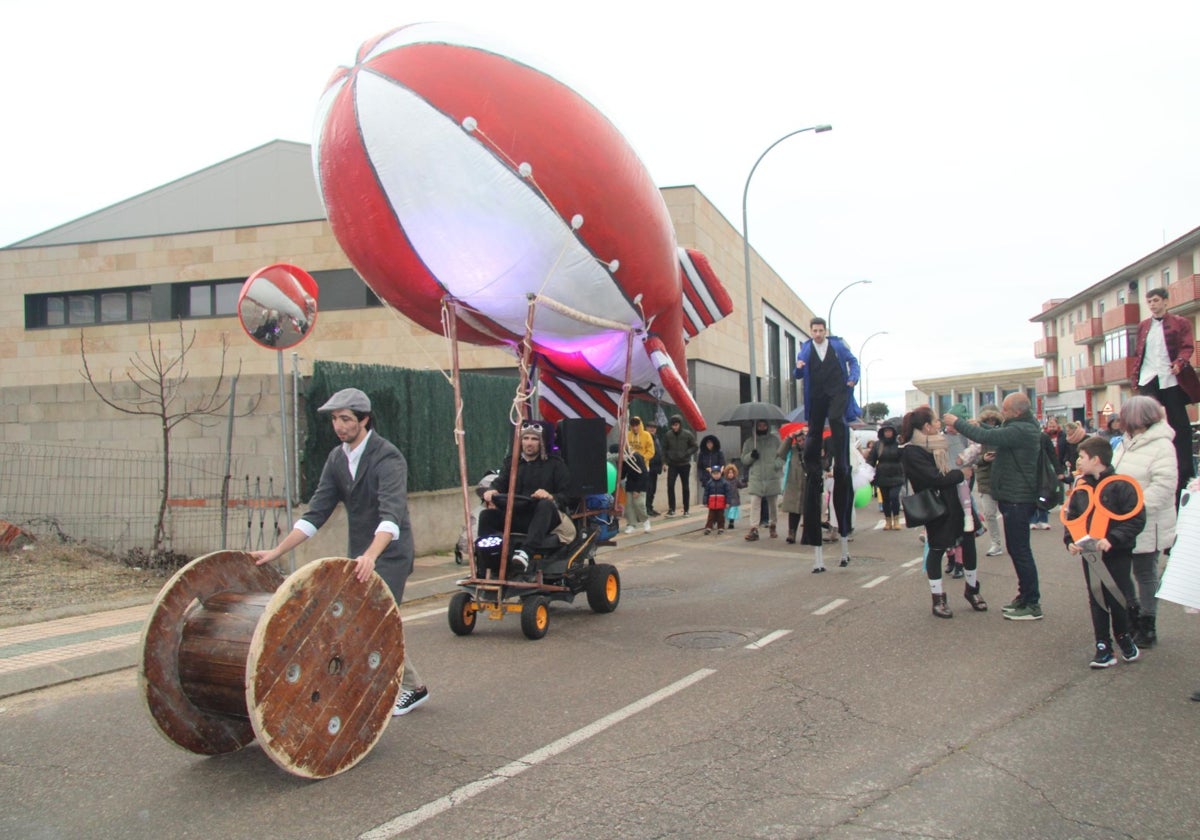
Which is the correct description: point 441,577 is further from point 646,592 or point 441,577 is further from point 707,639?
point 707,639

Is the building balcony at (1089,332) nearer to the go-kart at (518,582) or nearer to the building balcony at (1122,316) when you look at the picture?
the building balcony at (1122,316)

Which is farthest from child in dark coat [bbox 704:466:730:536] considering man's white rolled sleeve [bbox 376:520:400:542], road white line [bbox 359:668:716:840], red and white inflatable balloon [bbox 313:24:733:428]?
man's white rolled sleeve [bbox 376:520:400:542]

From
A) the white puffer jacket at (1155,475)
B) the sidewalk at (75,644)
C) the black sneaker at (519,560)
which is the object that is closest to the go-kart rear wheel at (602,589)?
the black sneaker at (519,560)

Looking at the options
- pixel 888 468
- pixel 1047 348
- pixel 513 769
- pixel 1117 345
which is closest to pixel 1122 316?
pixel 1117 345

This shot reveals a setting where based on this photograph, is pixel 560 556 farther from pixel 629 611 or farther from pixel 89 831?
pixel 89 831

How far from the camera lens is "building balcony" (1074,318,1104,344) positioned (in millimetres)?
60594

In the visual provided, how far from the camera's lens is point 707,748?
4.67m

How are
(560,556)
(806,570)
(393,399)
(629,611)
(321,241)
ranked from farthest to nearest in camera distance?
(321,241), (393,399), (806,570), (629,611), (560,556)

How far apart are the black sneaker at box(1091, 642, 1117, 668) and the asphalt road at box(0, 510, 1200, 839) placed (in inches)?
3.9

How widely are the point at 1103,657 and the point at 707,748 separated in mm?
3113

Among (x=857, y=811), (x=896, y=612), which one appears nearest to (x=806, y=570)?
(x=896, y=612)

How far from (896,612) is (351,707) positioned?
17.5ft

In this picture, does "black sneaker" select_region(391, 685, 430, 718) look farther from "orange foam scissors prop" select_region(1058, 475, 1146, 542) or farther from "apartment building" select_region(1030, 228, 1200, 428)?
"apartment building" select_region(1030, 228, 1200, 428)

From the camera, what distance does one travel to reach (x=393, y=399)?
1304 centimetres
